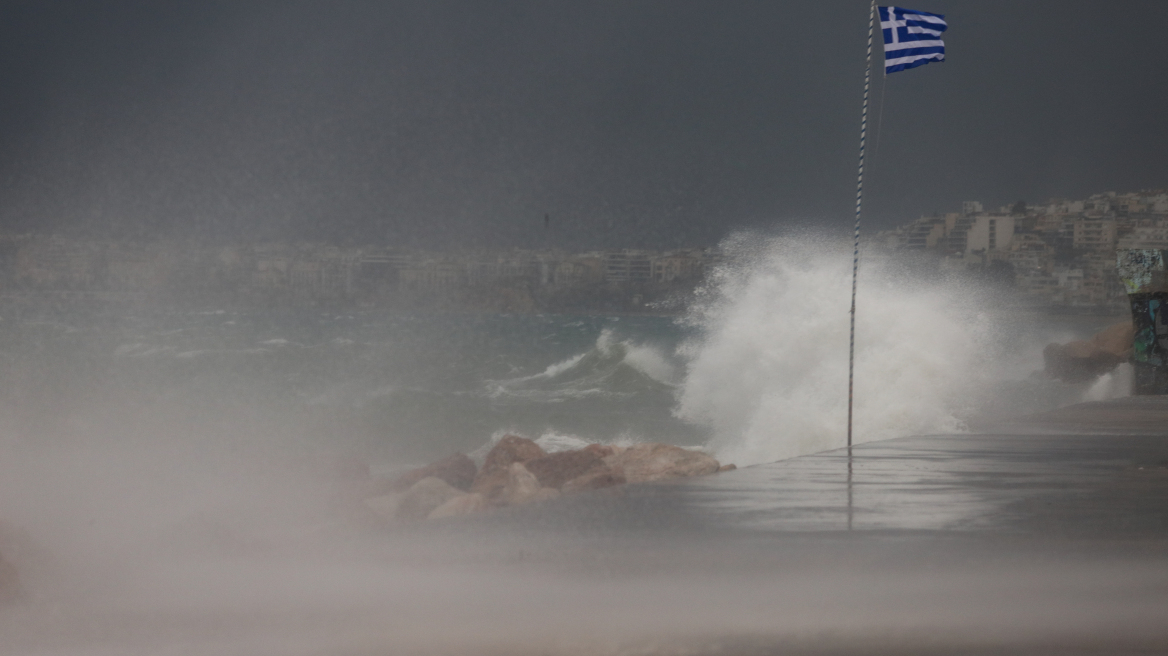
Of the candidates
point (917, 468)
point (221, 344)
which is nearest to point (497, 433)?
point (917, 468)

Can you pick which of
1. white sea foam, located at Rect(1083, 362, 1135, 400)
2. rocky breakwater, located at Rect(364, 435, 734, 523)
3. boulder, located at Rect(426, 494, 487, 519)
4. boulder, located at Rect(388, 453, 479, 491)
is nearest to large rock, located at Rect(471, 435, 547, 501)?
rocky breakwater, located at Rect(364, 435, 734, 523)

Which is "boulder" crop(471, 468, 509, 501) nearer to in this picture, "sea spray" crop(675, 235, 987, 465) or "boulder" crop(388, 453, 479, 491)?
"boulder" crop(388, 453, 479, 491)

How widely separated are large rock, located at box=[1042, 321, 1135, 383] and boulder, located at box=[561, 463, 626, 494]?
19.4 metres

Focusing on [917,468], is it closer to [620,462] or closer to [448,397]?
[620,462]

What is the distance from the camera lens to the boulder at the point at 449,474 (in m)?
12.4

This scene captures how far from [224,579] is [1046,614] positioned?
3.32 m

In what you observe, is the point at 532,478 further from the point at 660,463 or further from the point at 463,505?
the point at 660,463

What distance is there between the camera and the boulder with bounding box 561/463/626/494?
8.74 meters

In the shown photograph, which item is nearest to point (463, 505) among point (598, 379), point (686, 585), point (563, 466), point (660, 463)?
point (660, 463)

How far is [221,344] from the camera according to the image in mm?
61750

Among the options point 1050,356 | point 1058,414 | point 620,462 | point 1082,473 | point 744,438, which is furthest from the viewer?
point 1050,356

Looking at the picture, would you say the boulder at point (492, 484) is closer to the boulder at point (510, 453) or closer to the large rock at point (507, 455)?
the large rock at point (507, 455)

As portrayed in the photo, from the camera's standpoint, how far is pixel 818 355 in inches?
742

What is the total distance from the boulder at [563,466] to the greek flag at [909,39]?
518cm
